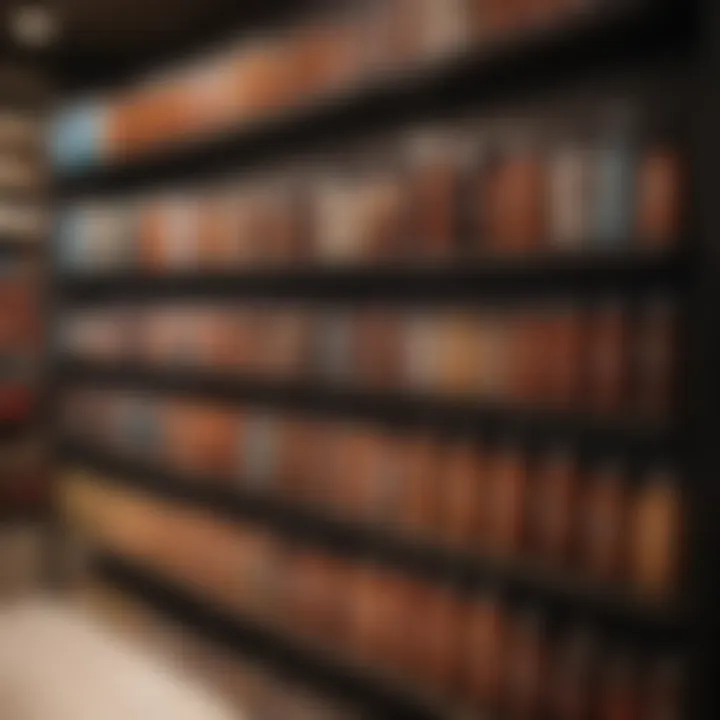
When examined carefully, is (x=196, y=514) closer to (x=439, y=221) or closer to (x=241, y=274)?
(x=241, y=274)

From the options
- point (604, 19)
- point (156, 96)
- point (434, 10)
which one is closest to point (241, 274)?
point (156, 96)

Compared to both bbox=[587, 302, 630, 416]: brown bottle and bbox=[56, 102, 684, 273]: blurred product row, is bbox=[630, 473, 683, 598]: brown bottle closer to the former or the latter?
bbox=[587, 302, 630, 416]: brown bottle

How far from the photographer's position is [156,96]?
304 cm

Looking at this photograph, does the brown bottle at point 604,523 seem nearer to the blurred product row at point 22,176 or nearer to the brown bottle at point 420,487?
the brown bottle at point 420,487

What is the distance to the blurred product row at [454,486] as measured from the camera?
64.5 inches

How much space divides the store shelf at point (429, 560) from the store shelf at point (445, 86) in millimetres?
972

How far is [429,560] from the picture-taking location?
2.07m

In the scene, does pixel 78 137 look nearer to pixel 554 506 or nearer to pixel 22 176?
pixel 22 176

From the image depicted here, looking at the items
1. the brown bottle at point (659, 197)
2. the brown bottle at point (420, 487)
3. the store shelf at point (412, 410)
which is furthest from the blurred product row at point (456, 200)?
the brown bottle at point (420, 487)

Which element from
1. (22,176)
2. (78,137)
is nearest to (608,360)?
(78,137)

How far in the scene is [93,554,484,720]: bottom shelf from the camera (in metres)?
2.13

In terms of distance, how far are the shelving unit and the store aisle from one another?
21.5 inches

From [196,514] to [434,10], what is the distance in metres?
1.68

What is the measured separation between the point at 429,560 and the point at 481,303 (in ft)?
1.90
